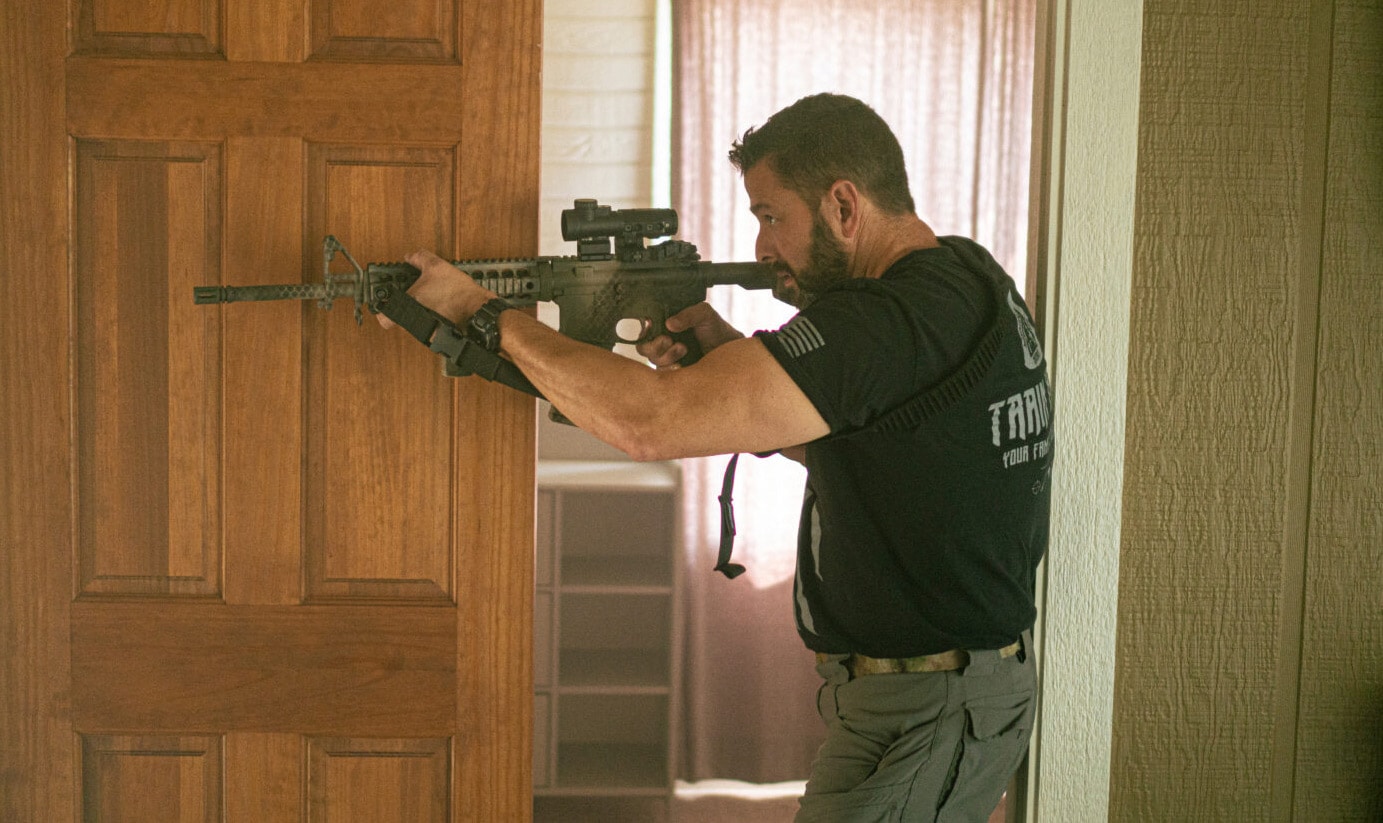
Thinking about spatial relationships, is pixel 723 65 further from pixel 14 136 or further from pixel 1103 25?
pixel 14 136

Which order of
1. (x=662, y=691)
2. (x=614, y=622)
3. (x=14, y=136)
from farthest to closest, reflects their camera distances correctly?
1. (x=614, y=622)
2. (x=662, y=691)
3. (x=14, y=136)

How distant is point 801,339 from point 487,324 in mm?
443

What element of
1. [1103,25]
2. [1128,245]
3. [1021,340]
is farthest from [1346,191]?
[1021,340]

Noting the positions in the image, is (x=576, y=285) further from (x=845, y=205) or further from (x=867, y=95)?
(x=867, y=95)

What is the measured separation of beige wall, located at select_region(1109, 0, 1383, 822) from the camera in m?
1.81

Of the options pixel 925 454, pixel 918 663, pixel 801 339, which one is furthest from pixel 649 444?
pixel 918 663

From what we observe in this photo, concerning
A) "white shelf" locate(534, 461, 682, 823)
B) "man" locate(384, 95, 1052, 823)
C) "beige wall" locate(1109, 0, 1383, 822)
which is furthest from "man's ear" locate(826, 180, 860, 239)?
"white shelf" locate(534, 461, 682, 823)

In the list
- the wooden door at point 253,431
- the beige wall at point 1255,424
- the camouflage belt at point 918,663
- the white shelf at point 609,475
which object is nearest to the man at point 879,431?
the camouflage belt at point 918,663

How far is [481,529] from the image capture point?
1740 millimetres

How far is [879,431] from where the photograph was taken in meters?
1.47

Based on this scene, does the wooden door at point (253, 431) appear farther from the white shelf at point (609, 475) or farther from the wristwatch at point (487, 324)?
the white shelf at point (609, 475)

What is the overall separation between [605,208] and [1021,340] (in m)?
0.65

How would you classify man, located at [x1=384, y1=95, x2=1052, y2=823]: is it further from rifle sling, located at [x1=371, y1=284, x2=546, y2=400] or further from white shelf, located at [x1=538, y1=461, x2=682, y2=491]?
white shelf, located at [x1=538, y1=461, x2=682, y2=491]

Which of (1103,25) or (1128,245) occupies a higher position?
(1103,25)
